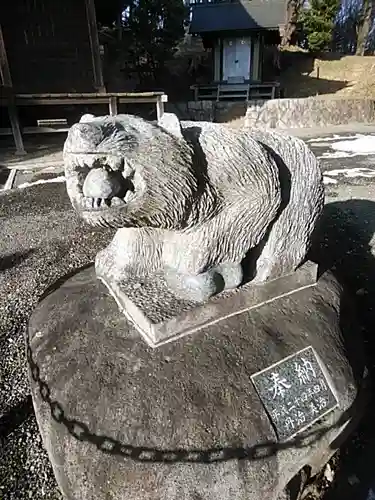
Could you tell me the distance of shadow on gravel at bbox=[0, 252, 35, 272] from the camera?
328cm

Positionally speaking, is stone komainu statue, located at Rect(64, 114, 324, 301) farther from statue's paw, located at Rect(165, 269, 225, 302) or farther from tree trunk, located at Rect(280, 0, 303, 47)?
tree trunk, located at Rect(280, 0, 303, 47)

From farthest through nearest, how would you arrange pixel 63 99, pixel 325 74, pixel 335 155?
pixel 325 74 → pixel 63 99 → pixel 335 155

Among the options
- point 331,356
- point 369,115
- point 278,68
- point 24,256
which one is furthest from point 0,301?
point 278,68

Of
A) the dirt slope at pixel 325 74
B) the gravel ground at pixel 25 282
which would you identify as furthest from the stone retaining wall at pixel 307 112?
the gravel ground at pixel 25 282

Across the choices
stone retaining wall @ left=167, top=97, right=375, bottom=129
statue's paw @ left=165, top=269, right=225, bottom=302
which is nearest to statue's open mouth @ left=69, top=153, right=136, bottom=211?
statue's paw @ left=165, top=269, right=225, bottom=302

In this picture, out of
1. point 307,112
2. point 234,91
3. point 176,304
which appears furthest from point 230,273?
point 234,91

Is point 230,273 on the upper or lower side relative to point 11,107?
lower

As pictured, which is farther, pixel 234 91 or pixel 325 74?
pixel 325 74

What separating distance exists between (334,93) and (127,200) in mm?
15362

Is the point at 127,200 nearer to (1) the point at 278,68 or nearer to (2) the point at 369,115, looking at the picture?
(2) the point at 369,115

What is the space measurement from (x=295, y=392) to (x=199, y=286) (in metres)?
0.55

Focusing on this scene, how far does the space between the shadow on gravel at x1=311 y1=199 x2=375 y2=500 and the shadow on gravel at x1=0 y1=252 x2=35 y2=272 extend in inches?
91.6

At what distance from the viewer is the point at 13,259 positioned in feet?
11.1

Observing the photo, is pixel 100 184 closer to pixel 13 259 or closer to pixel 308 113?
pixel 13 259
